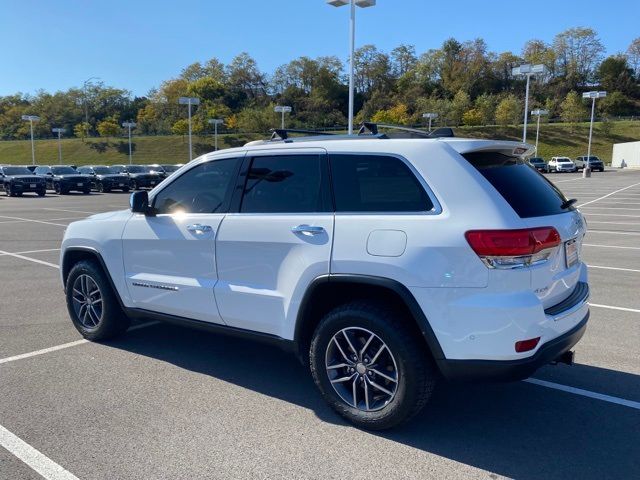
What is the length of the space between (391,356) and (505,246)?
3.18ft

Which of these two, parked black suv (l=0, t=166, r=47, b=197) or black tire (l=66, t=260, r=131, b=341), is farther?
parked black suv (l=0, t=166, r=47, b=197)

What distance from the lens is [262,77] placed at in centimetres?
12925

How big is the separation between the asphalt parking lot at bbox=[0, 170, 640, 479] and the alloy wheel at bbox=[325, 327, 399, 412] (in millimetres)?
220

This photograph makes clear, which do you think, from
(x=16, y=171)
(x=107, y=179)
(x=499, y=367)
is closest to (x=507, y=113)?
(x=107, y=179)

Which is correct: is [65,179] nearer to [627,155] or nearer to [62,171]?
[62,171]

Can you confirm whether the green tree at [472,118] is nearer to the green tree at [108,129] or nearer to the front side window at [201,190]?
the green tree at [108,129]

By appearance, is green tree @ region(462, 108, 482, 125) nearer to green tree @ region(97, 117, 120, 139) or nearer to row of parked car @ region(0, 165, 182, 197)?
green tree @ region(97, 117, 120, 139)

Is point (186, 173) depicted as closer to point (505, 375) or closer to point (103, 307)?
point (103, 307)

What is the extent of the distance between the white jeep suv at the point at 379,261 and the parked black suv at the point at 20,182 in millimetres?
28923

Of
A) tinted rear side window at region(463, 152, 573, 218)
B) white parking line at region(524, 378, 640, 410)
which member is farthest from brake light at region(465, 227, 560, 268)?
white parking line at region(524, 378, 640, 410)

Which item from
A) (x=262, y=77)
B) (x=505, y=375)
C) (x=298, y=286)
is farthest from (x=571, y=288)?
(x=262, y=77)

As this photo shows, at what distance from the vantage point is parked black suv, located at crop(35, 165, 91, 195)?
31109 mm

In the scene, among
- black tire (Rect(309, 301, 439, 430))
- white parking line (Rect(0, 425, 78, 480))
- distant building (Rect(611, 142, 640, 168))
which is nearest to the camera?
white parking line (Rect(0, 425, 78, 480))

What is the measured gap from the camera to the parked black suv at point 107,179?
33312 mm
